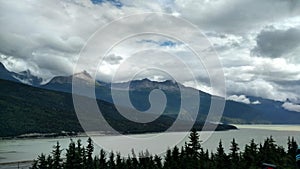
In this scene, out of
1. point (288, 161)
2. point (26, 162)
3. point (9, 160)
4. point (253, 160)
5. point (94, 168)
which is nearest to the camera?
point (288, 161)

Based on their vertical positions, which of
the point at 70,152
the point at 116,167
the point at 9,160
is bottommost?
the point at 9,160

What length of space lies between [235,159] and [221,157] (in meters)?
2.87

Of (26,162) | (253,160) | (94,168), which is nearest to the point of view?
(94,168)

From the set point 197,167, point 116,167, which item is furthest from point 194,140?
point 116,167

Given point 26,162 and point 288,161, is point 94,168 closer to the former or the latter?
point 288,161

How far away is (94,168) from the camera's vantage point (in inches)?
2200

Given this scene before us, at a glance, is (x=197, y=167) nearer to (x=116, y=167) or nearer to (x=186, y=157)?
(x=186, y=157)

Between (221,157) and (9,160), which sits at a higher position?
(221,157)

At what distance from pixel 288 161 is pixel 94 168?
3104cm

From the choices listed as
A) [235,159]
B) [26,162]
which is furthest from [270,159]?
[26,162]

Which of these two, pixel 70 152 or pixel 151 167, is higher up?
pixel 70 152

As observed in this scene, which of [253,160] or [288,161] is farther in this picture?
[253,160]

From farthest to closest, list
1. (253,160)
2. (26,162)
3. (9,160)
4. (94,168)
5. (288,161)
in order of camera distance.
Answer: (9,160) → (26,162) → (253,160) → (94,168) → (288,161)

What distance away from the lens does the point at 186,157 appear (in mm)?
56156
